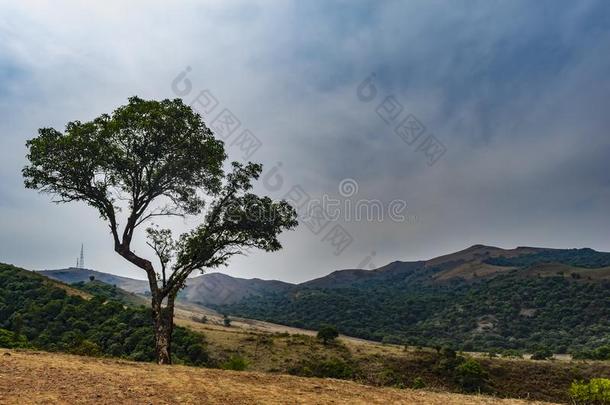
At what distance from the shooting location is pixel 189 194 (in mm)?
25734

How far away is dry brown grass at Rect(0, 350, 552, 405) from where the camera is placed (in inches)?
419

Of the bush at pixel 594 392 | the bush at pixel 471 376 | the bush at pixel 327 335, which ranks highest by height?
the bush at pixel 594 392

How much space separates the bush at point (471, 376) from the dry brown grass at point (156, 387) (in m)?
36.8

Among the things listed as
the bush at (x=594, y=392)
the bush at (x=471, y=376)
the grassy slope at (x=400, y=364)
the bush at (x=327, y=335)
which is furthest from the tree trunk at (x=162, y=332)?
the bush at (x=327, y=335)

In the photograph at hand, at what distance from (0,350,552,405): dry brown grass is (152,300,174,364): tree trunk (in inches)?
160

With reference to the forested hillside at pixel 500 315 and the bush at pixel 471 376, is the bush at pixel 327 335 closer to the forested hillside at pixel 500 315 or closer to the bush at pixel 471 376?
the bush at pixel 471 376

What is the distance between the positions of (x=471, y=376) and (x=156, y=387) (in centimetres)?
4578

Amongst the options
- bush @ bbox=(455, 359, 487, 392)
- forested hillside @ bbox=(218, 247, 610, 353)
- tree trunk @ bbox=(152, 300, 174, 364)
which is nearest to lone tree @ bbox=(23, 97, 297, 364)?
tree trunk @ bbox=(152, 300, 174, 364)

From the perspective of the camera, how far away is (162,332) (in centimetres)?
2094

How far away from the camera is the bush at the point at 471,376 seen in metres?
47.3

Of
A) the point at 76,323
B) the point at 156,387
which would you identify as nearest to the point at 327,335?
the point at 76,323

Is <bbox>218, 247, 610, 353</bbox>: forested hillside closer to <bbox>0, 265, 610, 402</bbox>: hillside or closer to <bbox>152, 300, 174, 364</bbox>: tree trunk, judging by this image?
<bbox>0, 265, 610, 402</bbox>: hillside

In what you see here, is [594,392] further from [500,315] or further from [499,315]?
[499,315]

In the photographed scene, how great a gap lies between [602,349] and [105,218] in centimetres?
7432
